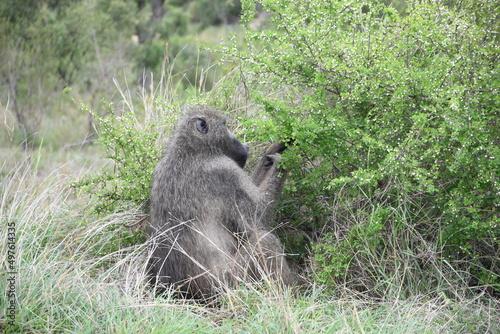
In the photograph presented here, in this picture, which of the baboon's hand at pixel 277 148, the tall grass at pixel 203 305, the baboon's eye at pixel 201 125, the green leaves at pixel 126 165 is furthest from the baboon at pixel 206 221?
the green leaves at pixel 126 165

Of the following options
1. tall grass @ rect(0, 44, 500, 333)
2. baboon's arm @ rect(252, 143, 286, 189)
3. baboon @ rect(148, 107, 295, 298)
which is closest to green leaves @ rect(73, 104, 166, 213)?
tall grass @ rect(0, 44, 500, 333)

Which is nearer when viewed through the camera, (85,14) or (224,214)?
(224,214)

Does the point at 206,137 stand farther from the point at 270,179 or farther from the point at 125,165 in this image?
the point at 125,165

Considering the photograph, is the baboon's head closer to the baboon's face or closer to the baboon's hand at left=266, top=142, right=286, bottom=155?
the baboon's face

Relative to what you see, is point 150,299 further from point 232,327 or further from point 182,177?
point 182,177

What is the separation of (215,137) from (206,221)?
23.5 inches

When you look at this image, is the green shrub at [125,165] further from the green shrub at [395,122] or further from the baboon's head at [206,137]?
the green shrub at [395,122]

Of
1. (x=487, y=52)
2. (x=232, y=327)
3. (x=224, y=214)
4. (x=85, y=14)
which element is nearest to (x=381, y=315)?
(x=232, y=327)

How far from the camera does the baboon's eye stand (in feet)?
12.2

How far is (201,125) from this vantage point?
3.74 metres

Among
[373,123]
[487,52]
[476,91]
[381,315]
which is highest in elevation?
[487,52]

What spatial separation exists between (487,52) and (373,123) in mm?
784

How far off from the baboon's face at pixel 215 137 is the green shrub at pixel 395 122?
0.15 m

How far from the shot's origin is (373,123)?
12.2ft
